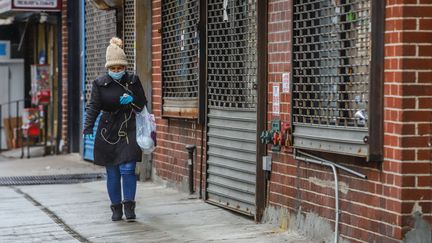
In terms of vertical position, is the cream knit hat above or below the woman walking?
above

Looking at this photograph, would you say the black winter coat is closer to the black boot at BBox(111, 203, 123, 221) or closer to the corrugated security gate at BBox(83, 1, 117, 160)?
the black boot at BBox(111, 203, 123, 221)

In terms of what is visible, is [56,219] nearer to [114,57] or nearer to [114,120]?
[114,120]

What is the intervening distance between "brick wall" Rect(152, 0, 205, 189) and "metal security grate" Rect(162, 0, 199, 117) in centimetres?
17

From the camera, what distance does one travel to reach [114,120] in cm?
905

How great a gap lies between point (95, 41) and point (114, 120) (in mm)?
6568

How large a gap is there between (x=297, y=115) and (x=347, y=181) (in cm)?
102

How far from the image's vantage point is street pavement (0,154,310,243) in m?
8.23

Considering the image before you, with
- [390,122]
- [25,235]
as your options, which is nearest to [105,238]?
[25,235]

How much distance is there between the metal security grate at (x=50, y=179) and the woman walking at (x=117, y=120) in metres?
4.06

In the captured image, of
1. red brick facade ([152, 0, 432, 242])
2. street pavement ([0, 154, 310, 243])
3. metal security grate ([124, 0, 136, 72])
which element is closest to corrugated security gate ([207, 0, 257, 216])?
street pavement ([0, 154, 310, 243])

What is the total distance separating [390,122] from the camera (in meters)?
6.45

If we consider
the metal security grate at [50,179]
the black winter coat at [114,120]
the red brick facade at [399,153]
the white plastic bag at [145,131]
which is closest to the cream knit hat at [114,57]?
the black winter coat at [114,120]

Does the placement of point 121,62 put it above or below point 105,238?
above

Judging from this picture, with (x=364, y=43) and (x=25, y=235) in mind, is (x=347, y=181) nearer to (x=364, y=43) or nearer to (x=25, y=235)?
(x=364, y=43)
